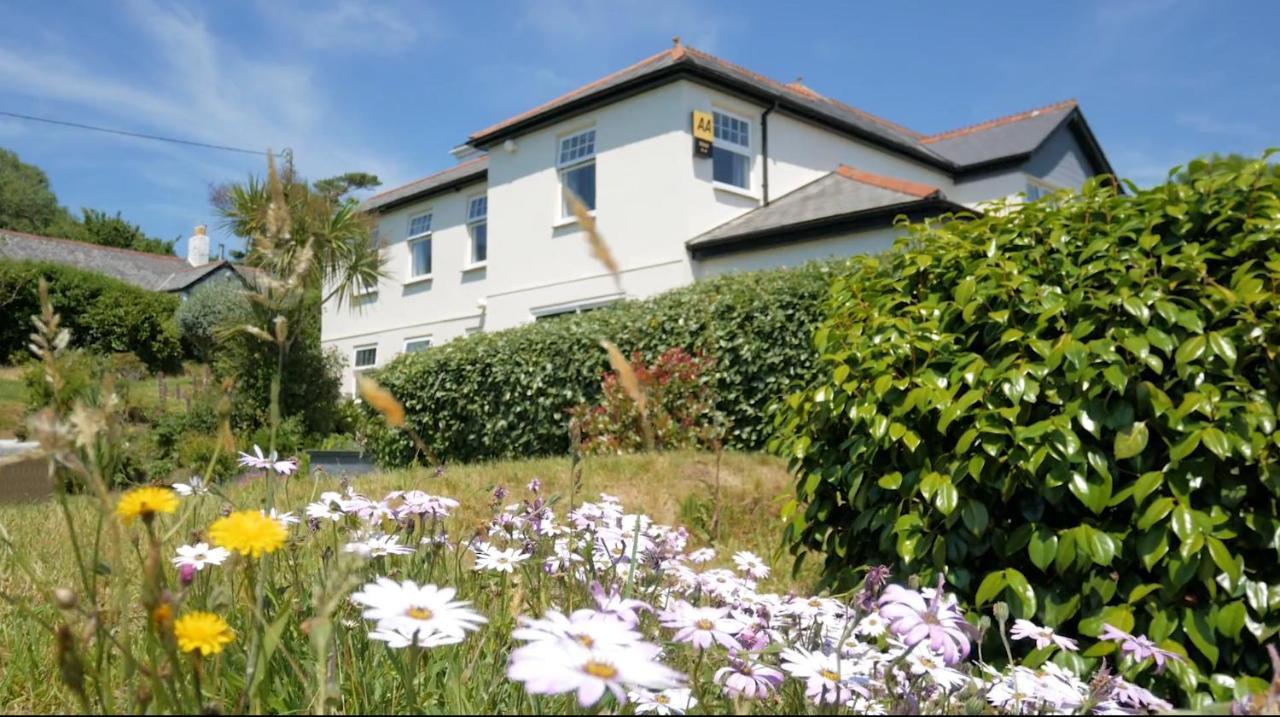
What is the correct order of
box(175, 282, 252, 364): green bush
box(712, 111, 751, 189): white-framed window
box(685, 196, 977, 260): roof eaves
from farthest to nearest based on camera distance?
box(175, 282, 252, 364): green bush, box(712, 111, 751, 189): white-framed window, box(685, 196, 977, 260): roof eaves

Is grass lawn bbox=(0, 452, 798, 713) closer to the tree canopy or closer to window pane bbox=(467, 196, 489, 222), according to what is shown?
window pane bbox=(467, 196, 489, 222)

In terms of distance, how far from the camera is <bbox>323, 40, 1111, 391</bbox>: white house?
1348 cm

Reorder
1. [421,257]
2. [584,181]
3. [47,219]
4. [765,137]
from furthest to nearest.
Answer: [47,219], [421,257], [584,181], [765,137]

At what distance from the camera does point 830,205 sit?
12820mm

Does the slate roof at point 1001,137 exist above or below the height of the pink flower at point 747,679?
above

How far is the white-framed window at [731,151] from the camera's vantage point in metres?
14.4

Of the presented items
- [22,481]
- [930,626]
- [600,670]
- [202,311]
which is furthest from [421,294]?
[600,670]

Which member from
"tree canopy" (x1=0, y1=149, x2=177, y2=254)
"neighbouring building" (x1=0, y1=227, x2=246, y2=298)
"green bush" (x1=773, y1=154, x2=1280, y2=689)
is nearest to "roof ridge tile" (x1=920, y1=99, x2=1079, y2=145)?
"green bush" (x1=773, y1=154, x2=1280, y2=689)

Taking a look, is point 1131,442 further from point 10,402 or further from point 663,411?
point 10,402

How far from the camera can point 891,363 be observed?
304cm

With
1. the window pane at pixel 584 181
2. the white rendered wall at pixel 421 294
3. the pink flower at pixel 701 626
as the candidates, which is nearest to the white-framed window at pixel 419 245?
the white rendered wall at pixel 421 294

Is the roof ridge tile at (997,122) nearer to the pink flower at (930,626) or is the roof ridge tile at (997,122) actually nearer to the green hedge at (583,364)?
the green hedge at (583,364)

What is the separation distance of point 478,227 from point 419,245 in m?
2.57

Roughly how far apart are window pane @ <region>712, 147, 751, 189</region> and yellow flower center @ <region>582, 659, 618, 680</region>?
545 inches
